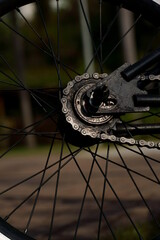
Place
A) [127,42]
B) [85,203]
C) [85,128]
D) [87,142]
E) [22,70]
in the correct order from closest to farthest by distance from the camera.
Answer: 1. [85,128]
2. [87,142]
3. [85,203]
4. [127,42]
5. [22,70]

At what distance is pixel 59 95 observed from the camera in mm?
3740

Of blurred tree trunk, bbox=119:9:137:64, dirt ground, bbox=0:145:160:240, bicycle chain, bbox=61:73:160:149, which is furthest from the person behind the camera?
blurred tree trunk, bbox=119:9:137:64

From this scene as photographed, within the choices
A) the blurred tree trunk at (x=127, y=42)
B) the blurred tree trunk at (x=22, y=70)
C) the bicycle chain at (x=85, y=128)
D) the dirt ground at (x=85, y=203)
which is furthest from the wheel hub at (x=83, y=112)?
the blurred tree trunk at (x=22, y=70)

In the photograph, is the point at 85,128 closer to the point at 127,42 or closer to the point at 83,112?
the point at 83,112

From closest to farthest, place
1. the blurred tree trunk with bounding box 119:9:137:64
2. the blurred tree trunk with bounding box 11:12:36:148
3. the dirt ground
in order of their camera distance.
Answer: the dirt ground
the blurred tree trunk with bounding box 119:9:137:64
the blurred tree trunk with bounding box 11:12:36:148

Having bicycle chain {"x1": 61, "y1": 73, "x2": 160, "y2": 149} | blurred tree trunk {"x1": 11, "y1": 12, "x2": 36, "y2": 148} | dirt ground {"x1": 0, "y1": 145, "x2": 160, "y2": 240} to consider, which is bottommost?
dirt ground {"x1": 0, "y1": 145, "x2": 160, "y2": 240}

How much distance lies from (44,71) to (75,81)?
1483 centimetres

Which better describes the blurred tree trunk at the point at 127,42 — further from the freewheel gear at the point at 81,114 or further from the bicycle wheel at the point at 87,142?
the freewheel gear at the point at 81,114

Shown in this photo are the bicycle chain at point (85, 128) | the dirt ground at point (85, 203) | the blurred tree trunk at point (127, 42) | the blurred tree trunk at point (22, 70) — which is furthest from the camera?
the blurred tree trunk at point (22, 70)

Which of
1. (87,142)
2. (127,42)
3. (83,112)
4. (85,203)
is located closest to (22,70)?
(127,42)

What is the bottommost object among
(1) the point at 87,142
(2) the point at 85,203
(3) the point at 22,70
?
(2) the point at 85,203

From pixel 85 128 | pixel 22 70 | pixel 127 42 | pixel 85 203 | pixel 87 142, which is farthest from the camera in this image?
pixel 22 70

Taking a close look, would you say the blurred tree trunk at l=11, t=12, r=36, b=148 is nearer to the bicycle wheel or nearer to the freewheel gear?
the bicycle wheel

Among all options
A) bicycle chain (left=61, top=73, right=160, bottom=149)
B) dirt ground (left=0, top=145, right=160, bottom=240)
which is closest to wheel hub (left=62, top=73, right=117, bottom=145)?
bicycle chain (left=61, top=73, right=160, bottom=149)
